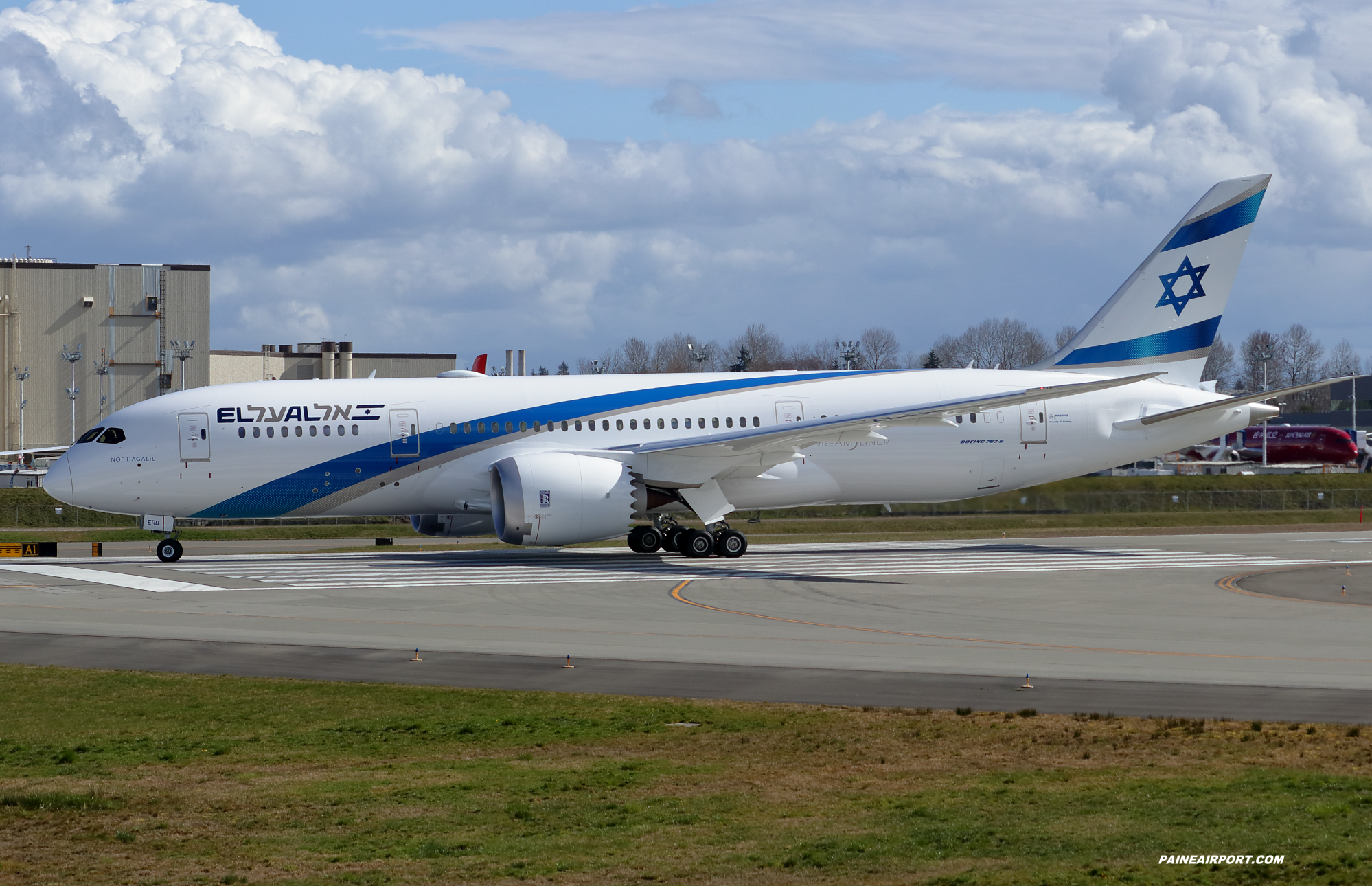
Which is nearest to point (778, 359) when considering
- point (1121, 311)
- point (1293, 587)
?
point (1121, 311)

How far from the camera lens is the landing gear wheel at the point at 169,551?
34500 millimetres

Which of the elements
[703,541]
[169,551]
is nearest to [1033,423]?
[703,541]

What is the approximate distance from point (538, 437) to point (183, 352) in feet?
229

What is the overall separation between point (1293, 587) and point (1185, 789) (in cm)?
1887

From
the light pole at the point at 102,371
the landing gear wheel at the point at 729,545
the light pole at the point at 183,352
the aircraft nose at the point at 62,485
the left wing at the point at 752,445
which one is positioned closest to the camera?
the left wing at the point at 752,445

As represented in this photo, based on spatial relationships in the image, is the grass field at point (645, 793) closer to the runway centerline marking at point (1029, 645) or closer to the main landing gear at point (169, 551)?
the runway centerline marking at point (1029, 645)

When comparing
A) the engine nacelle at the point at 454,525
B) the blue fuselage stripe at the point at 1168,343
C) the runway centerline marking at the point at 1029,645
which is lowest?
the runway centerline marking at the point at 1029,645

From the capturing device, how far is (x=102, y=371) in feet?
327

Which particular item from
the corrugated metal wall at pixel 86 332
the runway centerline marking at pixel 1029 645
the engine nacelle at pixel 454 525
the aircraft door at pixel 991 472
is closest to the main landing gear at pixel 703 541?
the engine nacelle at pixel 454 525

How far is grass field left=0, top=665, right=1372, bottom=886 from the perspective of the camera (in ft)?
29.6

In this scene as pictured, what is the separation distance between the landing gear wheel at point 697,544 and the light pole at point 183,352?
7028cm

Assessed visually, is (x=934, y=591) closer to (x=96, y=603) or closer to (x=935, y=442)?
(x=935, y=442)

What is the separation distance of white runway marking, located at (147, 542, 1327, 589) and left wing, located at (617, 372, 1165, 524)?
191 centimetres

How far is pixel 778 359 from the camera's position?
460 feet
